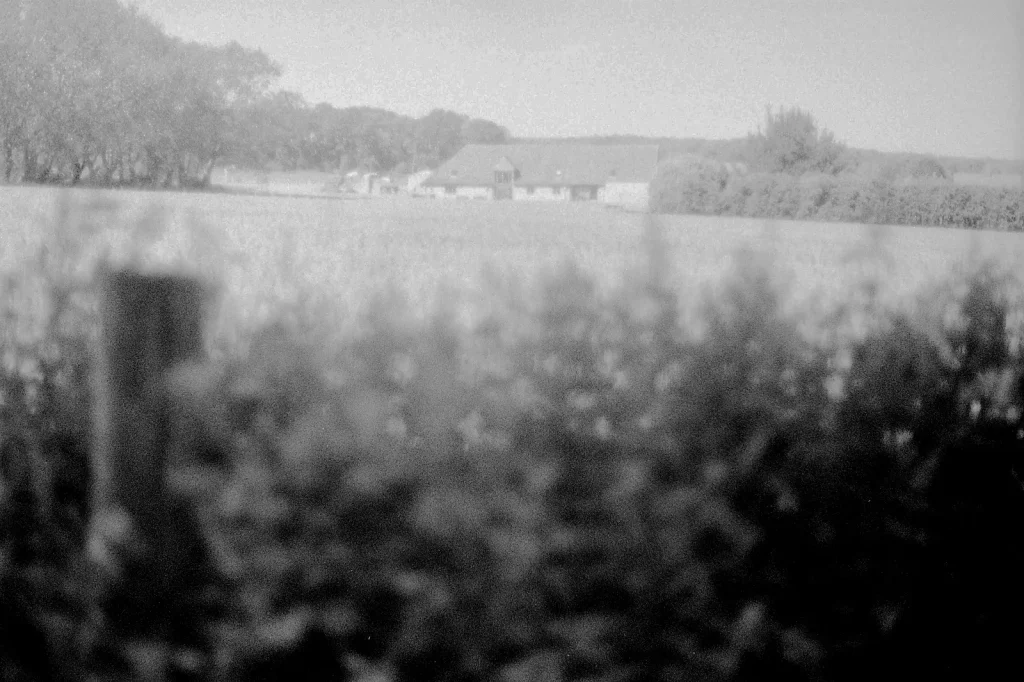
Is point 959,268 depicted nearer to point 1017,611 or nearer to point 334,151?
point 1017,611

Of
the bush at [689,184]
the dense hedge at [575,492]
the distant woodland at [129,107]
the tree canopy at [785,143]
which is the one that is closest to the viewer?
the dense hedge at [575,492]

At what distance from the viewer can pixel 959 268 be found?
2312mm

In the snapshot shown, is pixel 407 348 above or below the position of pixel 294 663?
above

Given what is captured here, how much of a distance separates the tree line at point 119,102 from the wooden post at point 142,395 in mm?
8969

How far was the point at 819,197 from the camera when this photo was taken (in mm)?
17859

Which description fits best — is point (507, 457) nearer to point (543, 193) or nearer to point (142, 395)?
point (142, 395)

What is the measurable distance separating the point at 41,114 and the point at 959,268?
20430 mm

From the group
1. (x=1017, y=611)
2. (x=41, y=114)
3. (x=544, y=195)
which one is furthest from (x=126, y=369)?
(x=544, y=195)

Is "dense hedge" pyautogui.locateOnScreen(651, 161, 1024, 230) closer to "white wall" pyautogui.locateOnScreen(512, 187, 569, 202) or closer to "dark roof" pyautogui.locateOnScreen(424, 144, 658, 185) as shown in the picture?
"dark roof" pyautogui.locateOnScreen(424, 144, 658, 185)

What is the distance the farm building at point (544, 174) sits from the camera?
14.6m

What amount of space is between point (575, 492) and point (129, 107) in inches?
768

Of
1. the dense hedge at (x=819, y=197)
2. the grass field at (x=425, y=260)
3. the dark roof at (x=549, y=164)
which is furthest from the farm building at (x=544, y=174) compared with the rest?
the grass field at (x=425, y=260)

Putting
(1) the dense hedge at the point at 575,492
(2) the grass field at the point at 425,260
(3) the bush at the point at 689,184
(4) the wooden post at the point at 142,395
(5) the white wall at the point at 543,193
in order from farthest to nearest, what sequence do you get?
(3) the bush at the point at 689,184
(5) the white wall at the point at 543,193
(2) the grass field at the point at 425,260
(1) the dense hedge at the point at 575,492
(4) the wooden post at the point at 142,395

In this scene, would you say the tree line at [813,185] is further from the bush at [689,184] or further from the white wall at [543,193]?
the white wall at [543,193]
